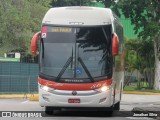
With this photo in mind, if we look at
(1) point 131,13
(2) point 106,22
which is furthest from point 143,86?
(2) point 106,22

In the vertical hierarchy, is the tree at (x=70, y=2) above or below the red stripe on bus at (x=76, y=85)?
below

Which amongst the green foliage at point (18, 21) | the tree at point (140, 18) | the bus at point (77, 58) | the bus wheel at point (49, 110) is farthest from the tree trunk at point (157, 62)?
the bus at point (77, 58)

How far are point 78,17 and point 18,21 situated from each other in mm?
21719

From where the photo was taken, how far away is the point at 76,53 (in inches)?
655

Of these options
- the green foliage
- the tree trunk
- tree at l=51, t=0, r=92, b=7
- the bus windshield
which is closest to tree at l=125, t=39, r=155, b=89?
the tree trunk

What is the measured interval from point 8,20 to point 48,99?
22.8 metres

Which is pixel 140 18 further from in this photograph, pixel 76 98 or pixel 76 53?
pixel 76 98

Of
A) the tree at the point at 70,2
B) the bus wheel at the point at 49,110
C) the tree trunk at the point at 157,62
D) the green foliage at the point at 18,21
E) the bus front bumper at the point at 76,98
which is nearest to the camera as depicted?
the bus front bumper at the point at 76,98

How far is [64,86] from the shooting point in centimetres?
1631

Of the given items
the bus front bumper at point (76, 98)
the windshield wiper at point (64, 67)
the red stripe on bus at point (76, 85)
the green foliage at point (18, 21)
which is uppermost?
the windshield wiper at point (64, 67)

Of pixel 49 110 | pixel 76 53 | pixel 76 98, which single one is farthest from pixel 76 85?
pixel 49 110

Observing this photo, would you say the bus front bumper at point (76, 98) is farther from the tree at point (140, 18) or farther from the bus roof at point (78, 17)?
the tree at point (140, 18)

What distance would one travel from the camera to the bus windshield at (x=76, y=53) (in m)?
16.5

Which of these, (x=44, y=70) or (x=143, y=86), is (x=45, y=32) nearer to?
(x=44, y=70)
